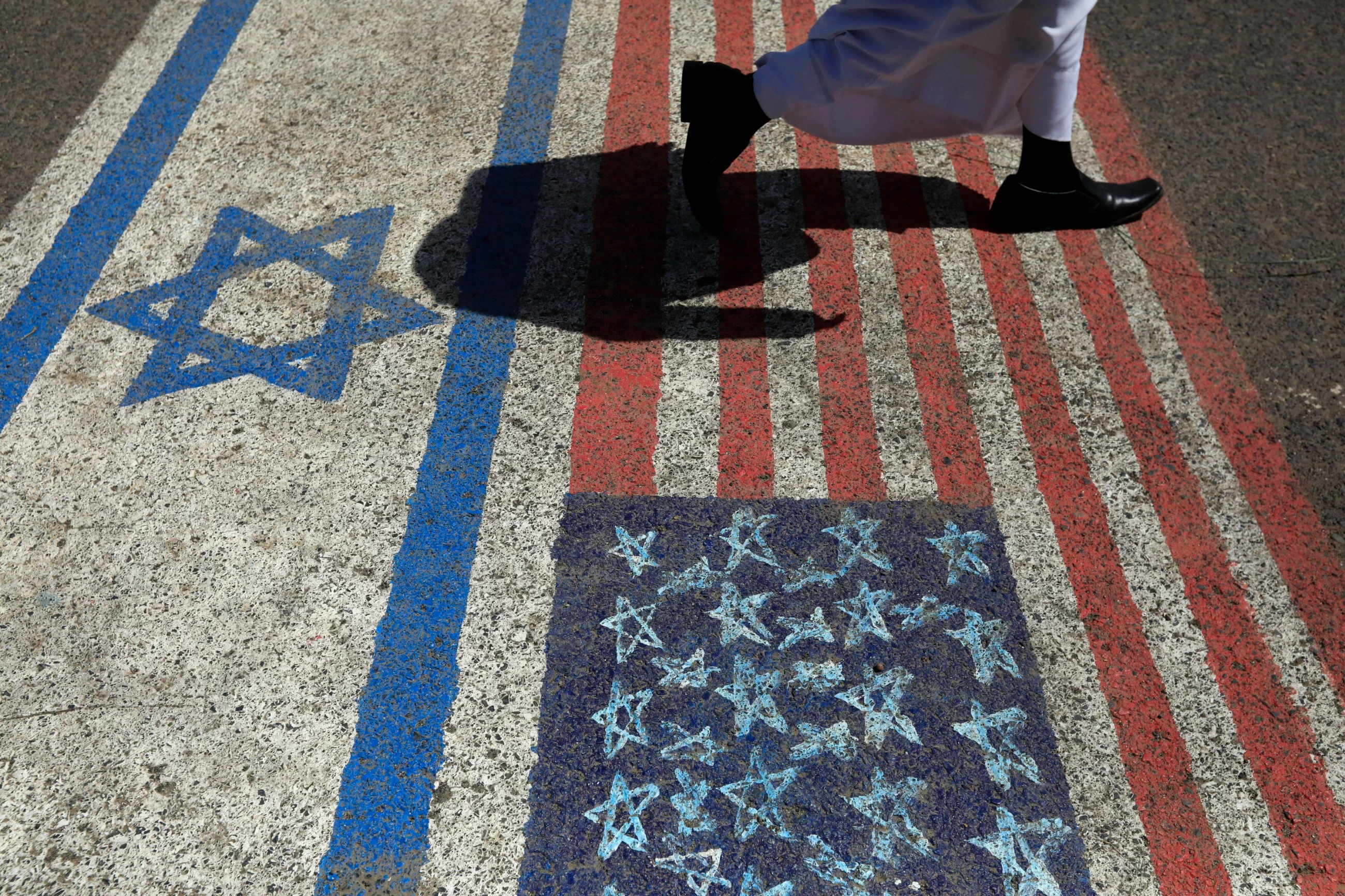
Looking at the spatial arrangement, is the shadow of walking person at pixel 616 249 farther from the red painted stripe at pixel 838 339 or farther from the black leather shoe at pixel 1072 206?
the black leather shoe at pixel 1072 206

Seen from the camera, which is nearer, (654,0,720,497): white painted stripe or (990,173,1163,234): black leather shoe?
(654,0,720,497): white painted stripe

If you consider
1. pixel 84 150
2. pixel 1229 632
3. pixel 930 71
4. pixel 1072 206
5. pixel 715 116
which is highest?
pixel 930 71

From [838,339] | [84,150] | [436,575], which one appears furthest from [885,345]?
[84,150]

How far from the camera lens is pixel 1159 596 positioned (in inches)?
116

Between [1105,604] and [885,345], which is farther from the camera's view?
[885,345]

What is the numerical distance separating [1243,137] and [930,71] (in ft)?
6.22

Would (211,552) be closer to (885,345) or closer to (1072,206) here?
(885,345)

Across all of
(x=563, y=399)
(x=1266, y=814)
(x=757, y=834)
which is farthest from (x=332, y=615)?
(x=1266, y=814)

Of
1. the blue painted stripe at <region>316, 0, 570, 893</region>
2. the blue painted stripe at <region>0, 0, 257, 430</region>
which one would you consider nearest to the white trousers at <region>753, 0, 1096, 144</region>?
the blue painted stripe at <region>316, 0, 570, 893</region>

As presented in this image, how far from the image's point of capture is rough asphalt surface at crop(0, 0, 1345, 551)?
3553 mm

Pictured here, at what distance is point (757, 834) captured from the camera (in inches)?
96.1

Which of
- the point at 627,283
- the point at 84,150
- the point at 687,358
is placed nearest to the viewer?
the point at 687,358

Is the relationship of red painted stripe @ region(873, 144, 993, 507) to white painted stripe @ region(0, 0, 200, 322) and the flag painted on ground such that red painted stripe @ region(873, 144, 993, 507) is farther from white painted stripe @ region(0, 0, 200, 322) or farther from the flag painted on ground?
white painted stripe @ region(0, 0, 200, 322)

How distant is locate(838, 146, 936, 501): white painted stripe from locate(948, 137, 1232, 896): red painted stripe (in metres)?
0.37
